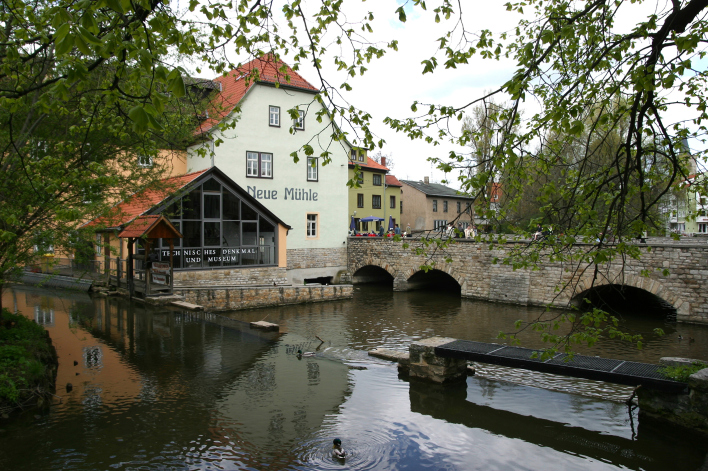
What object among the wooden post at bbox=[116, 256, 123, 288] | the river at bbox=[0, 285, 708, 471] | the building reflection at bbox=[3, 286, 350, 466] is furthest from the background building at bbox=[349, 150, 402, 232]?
the river at bbox=[0, 285, 708, 471]

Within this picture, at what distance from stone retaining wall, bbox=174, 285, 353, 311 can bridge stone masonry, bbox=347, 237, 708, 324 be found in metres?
4.26

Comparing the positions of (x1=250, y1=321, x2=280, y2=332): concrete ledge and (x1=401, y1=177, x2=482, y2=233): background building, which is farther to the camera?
(x1=401, y1=177, x2=482, y2=233): background building

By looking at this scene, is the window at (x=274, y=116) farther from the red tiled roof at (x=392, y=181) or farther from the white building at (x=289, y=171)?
the red tiled roof at (x=392, y=181)

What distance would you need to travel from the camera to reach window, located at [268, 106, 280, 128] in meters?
24.0

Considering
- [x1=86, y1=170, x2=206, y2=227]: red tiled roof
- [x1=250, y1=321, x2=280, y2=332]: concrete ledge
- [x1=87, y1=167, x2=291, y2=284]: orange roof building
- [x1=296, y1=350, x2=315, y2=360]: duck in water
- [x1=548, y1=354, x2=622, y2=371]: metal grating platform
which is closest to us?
[x1=548, y1=354, x2=622, y2=371]: metal grating platform

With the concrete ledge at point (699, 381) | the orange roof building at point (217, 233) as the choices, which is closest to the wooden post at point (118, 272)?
the orange roof building at point (217, 233)

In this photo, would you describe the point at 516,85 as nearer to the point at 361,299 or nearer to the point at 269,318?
the point at 269,318

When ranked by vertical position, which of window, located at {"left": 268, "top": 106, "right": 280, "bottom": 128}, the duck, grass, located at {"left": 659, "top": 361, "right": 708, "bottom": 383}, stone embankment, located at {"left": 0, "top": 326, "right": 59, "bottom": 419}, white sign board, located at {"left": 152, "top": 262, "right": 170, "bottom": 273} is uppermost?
window, located at {"left": 268, "top": 106, "right": 280, "bottom": 128}

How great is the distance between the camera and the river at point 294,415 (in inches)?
209

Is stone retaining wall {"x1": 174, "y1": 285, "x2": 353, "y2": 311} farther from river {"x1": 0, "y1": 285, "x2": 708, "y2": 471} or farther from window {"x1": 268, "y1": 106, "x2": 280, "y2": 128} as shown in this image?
window {"x1": 268, "y1": 106, "x2": 280, "y2": 128}

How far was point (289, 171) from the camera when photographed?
81.4ft

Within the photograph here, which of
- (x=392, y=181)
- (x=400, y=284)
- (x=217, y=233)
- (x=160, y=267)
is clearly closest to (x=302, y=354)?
(x=160, y=267)

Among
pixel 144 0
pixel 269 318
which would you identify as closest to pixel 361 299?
pixel 269 318

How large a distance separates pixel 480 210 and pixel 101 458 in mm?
4635
